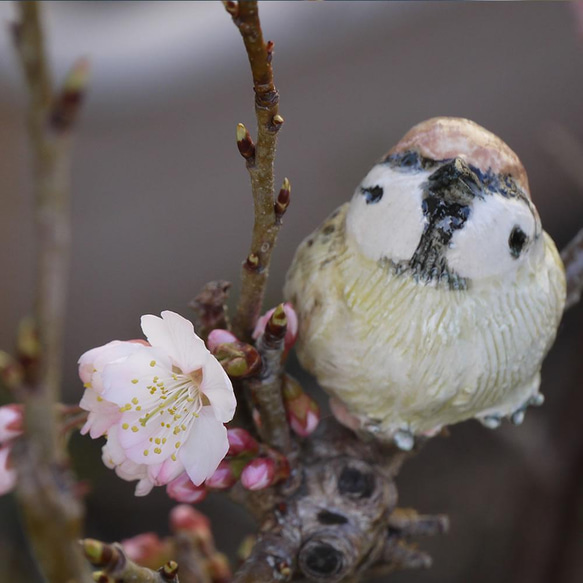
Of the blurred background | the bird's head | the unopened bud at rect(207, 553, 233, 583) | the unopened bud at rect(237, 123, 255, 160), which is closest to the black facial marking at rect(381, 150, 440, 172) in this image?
the bird's head

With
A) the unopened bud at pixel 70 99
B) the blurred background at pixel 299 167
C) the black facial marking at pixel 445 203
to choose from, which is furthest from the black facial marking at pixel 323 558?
the blurred background at pixel 299 167

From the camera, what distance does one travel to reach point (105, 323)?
1628 mm

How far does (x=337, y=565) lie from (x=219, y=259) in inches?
44.6

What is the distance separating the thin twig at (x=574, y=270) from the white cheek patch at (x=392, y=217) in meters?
0.25

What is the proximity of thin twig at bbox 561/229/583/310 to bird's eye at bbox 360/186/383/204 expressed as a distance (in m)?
0.26

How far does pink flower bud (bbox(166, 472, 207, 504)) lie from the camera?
0.52 metres

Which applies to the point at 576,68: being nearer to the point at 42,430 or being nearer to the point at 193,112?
the point at 193,112

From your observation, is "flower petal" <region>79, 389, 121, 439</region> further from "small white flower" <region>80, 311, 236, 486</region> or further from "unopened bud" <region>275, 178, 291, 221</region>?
"unopened bud" <region>275, 178, 291, 221</region>

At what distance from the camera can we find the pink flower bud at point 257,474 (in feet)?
1.68

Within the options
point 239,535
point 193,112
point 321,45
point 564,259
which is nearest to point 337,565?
point 564,259

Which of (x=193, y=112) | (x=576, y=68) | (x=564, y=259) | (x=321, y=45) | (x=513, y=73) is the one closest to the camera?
(x=564, y=259)

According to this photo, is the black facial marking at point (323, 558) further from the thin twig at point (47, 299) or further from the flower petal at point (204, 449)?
the thin twig at point (47, 299)

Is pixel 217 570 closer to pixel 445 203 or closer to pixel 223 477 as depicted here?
pixel 223 477

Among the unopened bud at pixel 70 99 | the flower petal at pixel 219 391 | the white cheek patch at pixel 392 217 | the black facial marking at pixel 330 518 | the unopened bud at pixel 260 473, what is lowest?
the black facial marking at pixel 330 518
